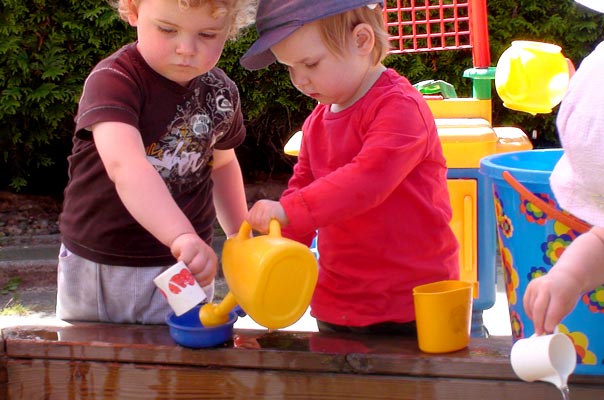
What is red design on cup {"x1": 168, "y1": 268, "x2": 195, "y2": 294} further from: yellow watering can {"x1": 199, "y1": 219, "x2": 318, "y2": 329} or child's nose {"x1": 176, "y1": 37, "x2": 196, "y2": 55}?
child's nose {"x1": 176, "y1": 37, "x2": 196, "y2": 55}

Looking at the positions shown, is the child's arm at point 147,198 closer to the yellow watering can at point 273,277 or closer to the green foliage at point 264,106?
the yellow watering can at point 273,277

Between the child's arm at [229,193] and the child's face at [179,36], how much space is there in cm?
38

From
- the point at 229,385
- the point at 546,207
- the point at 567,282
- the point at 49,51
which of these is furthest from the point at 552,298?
the point at 49,51

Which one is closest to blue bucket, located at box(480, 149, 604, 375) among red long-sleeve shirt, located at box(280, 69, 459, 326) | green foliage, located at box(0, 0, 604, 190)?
red long-sleeve shirt, located at box(280, 69, 459, 326)

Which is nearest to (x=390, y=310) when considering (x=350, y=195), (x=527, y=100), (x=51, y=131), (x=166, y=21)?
(x=350, y=195)

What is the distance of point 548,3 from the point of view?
509cm

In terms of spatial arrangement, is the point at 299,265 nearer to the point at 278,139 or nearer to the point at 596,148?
the point at 596,148

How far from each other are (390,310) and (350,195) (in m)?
0.35

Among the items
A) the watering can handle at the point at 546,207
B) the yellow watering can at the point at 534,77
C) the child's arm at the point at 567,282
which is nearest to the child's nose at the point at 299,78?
the watering can handle at the point at 546,207

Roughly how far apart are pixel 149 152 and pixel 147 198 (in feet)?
0.86

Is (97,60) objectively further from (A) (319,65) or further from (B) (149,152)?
(A) (319,65)

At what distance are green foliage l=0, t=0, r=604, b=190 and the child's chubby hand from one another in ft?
10.2

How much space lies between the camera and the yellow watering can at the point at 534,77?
9.55ft

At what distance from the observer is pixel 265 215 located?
5.54 feet
